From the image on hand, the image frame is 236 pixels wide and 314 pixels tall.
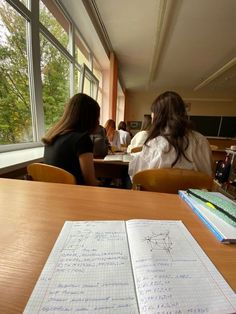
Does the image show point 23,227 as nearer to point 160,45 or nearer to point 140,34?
point 140,34

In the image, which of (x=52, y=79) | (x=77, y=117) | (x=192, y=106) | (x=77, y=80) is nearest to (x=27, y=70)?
(x=52, y=79)

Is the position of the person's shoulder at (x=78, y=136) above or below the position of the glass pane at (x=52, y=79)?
below

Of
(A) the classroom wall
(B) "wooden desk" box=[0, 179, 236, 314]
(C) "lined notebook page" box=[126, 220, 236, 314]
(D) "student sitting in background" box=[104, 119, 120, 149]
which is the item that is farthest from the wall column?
(C) "lined notebook page" box=[126, 220, 236, 314]

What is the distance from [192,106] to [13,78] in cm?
711

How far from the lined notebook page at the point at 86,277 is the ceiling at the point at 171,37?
281 cm

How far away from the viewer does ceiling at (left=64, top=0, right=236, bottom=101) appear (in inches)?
93.8

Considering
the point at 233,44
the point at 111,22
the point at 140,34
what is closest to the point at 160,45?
the point at 140,34

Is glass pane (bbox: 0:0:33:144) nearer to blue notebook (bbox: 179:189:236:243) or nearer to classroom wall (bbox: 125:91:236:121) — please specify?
blue notebook (bbox: 179:189:236:243)

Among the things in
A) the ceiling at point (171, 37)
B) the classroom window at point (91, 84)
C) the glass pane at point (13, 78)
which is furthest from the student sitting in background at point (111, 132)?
the glass pane at point (13, 78)

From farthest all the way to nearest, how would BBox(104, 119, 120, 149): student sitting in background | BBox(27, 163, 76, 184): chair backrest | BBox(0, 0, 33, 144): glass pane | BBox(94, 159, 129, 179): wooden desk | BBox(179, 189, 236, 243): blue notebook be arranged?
1. BBox(104, 119, 120, 149): student sitting in background
2. BBox(94, 159, 129, 179): wooden desk
3. BBox(0, 0, 33, 144): glass pane
4. BBox(27, 163, 76, 184): chair backrest
5. BBox(179, 189, 236, 243): blue notebook

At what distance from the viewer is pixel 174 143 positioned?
113 centimetres

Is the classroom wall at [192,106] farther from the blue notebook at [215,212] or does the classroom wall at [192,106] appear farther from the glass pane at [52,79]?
the blue notebook at [215,212]

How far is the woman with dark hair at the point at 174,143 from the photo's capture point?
1.14m

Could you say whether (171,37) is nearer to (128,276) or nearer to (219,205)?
(219,205)
